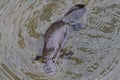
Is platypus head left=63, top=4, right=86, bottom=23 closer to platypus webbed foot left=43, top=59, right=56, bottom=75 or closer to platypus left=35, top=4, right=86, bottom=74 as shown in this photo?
platypus left=35, top=4, right=86, bottom=74

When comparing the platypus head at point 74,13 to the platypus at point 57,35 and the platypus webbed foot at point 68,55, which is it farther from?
the platypus webbed foot at point 68,55

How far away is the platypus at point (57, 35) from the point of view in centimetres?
265

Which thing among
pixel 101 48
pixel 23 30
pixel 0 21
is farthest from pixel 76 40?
pixel 0 21

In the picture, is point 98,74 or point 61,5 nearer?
point 98,74

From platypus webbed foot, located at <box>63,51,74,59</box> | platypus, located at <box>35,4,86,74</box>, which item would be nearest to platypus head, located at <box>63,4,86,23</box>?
platypus, located at <box>35,4,86,74</box>

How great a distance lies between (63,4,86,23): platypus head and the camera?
2.79 m

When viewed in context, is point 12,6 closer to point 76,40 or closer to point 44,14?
point 44,14

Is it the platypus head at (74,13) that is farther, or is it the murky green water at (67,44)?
the platypus head at (74,13)

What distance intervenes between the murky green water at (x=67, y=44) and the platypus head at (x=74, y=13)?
3 cm

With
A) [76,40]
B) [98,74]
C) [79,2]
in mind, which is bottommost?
[98,74]

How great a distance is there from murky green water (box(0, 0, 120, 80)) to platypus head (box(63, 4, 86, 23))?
31 millimetres

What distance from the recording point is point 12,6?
2.89 metres

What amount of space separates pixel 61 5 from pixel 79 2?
12cm

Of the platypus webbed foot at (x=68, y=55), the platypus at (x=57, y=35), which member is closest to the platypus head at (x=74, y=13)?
the platypus at (x=57, y=35)
